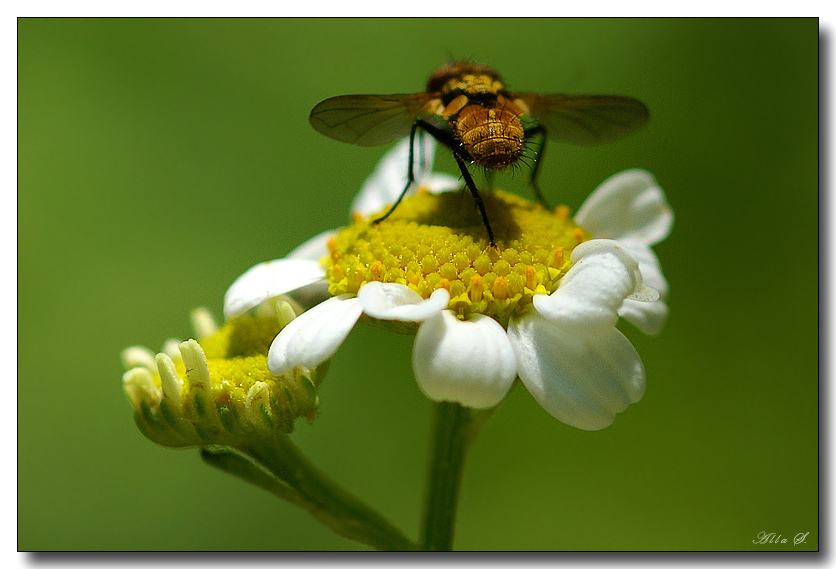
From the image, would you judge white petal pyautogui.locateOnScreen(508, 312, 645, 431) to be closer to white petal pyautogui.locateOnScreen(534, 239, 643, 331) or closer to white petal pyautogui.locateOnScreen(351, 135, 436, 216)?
white petal pyautogui.locateOnScreen(534, 239, 643, 331)

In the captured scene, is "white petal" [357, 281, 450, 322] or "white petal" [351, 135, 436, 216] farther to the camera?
"white petal" [351, 135, 436, 216]

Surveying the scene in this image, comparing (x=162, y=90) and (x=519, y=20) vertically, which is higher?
(x=519, y=20)

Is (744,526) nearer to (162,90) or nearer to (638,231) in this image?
(638,231)

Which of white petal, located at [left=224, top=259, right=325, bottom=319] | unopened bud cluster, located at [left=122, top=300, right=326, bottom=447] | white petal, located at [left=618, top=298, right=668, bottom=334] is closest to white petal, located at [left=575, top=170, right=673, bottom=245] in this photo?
white petal, located at [left=618, top=298, right=668, bottom=334]

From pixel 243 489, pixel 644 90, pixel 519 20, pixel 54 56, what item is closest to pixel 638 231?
pixel 519 20
